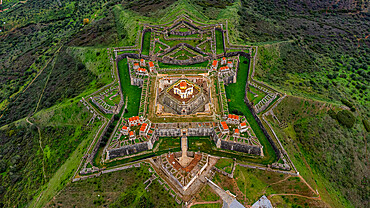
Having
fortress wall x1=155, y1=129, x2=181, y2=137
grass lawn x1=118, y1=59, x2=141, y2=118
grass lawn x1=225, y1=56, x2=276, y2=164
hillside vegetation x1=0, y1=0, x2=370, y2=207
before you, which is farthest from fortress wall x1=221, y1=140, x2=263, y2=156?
grass lawn x1=118, y1=59, x2=141, y2=118

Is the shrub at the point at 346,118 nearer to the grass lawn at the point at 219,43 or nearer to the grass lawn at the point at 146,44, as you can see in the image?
the grass lawn at the point at 219,43

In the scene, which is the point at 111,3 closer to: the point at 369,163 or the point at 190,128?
the point at 190,128

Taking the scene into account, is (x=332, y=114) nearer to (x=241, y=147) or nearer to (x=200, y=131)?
(x=241, y=147)

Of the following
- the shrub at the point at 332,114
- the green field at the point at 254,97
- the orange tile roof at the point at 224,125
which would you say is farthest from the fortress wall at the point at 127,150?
the shrub at the point at 332,114

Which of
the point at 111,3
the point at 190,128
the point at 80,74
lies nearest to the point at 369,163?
the point at 190,128

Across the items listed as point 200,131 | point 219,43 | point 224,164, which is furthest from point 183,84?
point 219,43

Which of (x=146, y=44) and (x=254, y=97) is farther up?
(x=146, y=44)
